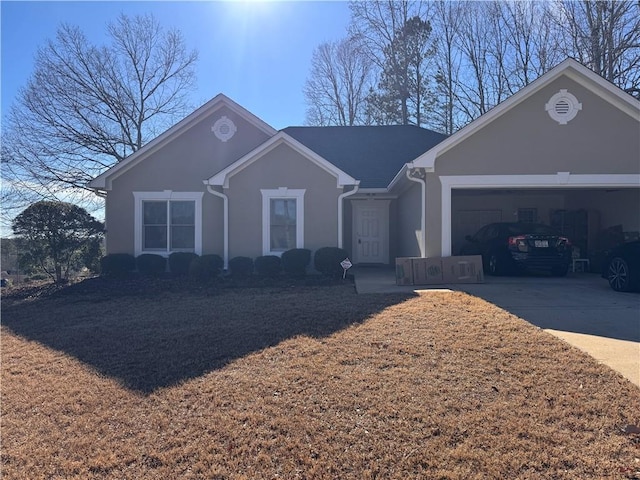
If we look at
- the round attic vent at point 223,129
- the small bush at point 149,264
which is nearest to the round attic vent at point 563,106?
the round attic vent at point 223,129

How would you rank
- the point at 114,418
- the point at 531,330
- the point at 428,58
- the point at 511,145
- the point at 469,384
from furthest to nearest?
the point at 428,58 < the point at 511,145 < the point at 531,330 < the point at 469,384 < the point at 114,418

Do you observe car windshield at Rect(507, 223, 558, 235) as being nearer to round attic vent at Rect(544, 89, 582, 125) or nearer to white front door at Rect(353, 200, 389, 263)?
round attic vent at Rect(544, 89, 582, 125)

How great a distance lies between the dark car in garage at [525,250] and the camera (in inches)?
Answer: 436

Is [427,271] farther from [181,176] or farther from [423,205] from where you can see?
[181,176]

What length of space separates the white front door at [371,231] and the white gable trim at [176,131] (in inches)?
167

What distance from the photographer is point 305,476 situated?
2.96 metres

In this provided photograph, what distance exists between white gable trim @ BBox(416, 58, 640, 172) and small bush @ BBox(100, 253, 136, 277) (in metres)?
8.70

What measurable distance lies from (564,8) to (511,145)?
17030 millimetres

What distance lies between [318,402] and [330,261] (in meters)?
7.93

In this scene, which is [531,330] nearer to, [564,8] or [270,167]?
[270,167]

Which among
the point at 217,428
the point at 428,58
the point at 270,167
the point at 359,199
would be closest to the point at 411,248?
the point at 359,199

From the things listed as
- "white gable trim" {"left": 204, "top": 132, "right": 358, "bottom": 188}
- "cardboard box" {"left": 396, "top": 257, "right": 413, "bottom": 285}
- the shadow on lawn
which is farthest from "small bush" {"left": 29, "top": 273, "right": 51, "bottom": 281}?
"cardboard box" {"left": 396, "top": 257, "right": 413, "bottom": 285}

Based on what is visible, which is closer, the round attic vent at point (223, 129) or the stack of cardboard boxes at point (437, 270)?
the stack of cardboard boxes at point (437, 270)

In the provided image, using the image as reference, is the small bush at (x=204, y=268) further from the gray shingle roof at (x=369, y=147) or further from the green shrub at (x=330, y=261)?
the gray shingle roof at (x=369, y=147)
